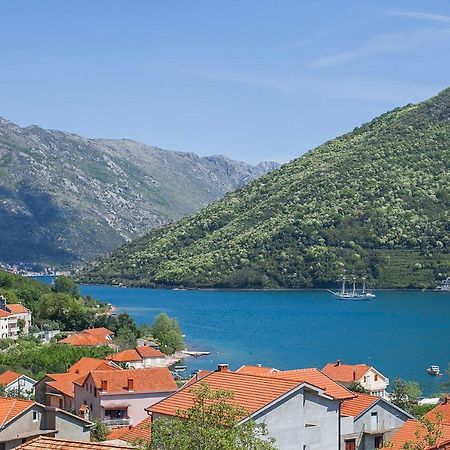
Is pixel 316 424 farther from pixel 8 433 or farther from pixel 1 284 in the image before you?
pixel 1 284

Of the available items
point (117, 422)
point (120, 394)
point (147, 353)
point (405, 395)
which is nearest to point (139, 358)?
point (147, 353)

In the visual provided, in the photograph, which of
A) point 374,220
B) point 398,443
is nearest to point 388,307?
point 374,220

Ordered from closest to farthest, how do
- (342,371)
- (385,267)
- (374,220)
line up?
1. (342,371)
2. (385,267)
3. (374,220)

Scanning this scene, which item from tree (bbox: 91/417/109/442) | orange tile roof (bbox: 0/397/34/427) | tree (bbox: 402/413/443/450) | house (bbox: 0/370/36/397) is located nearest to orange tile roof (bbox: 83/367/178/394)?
tree (bbox: 91/417/109/442)

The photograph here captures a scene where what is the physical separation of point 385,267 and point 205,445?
17131cm

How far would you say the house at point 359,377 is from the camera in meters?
51.7

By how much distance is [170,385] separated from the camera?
40.8 meters

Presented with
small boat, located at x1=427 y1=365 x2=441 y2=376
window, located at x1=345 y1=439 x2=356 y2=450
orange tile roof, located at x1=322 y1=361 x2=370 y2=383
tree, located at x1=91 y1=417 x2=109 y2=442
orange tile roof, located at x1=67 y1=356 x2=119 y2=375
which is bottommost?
small boat, located at x1=427 y1=365 x2=441 y2=376

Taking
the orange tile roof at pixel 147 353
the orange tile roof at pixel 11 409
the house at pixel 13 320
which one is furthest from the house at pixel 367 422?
the house at pixel 13 320

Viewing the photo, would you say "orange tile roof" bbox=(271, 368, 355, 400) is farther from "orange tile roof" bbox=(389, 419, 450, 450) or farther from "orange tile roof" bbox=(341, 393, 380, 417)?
"orange tile roof" bbox=(341, 393, 380, 417)

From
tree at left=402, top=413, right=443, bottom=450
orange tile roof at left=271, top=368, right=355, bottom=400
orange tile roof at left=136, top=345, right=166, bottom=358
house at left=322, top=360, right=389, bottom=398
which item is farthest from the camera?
orange tile roof at left=136, top=345, right=166, bottom=358

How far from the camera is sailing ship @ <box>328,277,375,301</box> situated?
168625 mm

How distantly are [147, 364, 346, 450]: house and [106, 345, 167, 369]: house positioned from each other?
44681 mm

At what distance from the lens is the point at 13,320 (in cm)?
8544
